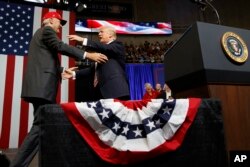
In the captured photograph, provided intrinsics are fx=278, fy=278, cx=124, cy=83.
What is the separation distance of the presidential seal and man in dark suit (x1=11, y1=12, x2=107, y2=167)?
0.73 metres

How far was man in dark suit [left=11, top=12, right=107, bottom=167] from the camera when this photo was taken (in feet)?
5.65

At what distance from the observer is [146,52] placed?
29.0 ft

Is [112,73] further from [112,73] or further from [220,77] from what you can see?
[220,77]

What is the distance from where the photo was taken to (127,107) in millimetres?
1158

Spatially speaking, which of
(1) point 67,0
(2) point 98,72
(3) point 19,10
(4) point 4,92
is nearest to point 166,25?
(1) point 67,0

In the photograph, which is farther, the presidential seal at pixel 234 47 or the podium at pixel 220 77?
the presidential seal at pixel 234 47

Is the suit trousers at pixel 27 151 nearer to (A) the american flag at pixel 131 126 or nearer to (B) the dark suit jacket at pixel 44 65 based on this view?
(B) the dark suit jacket at pixel 44 65

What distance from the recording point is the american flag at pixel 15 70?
11.6 ft

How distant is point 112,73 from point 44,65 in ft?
1.49

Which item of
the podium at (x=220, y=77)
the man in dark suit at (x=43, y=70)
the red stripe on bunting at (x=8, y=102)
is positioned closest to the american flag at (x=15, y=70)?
the red stripe on bunting at (x=8, y=102)

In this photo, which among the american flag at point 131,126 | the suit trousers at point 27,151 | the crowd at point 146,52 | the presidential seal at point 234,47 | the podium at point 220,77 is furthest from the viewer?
the crowd at point 146,52

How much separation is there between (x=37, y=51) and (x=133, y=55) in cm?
690

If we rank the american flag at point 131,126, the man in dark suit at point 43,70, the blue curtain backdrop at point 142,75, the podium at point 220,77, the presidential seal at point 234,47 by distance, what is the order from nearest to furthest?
the american flag at point 131,126
the podium at point 220,77
the presidential seal at point 234,47
the man in dark suit at point 43,70
the blue curtain backdrop at point 142,75

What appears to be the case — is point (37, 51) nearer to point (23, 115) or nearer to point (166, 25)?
point (23, 115)
